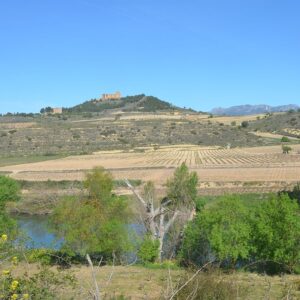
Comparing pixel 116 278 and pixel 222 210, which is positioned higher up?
pixel 222 210

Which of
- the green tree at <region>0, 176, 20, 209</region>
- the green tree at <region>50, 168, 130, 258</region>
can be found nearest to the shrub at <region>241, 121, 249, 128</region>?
the green tree at <region>0, 176, 20, 209</region>

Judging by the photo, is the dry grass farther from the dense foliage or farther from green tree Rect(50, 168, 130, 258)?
the dense foliage

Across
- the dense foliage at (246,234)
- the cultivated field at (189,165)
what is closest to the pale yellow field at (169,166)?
the cultivated field at (189,165)

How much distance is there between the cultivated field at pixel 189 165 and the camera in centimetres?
6688

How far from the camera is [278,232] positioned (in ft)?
89.5

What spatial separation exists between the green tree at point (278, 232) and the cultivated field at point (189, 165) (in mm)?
33778

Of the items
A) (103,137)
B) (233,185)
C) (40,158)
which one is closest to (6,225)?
(233,185)

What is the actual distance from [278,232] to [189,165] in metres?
55.8

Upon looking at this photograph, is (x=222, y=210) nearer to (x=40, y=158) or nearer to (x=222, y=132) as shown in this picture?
(x=40, y=158)

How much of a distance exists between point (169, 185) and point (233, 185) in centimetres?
1810

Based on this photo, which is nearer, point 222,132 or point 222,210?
point 222,210

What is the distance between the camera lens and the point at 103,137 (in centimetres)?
13025

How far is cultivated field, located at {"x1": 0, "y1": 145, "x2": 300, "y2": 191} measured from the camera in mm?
Answer: 66875

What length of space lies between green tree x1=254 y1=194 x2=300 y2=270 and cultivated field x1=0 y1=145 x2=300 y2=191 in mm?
33778
